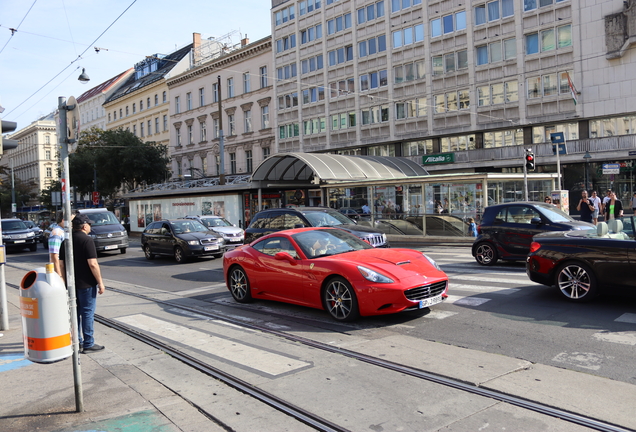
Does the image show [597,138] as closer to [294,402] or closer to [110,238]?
[110,238]

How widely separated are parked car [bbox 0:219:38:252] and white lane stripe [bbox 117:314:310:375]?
22510 mm

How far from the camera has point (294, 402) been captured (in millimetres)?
4805

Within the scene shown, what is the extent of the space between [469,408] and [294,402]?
149cm

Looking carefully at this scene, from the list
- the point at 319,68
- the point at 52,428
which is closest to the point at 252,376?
the point at 52,428

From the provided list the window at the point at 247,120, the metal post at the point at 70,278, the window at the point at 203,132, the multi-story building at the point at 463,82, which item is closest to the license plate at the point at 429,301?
the metal post at the point at 70,278

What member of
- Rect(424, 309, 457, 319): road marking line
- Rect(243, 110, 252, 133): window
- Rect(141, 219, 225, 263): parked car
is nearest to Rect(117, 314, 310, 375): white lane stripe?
Rect(424, 309, 457, 319): road marking line

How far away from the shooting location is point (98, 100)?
265 ft

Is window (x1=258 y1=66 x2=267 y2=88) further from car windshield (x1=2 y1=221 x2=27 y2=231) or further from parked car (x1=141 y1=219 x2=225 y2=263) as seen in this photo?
parked car (x1=141 y1=219 x2=225 y2=263)

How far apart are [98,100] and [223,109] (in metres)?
34.0

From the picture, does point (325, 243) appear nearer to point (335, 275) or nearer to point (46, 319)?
point (335, 275)

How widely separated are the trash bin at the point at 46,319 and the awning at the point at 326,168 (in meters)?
22.0

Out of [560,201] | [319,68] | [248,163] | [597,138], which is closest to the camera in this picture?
[560,201]

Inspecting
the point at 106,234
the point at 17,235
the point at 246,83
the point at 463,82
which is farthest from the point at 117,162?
the point at 463,82

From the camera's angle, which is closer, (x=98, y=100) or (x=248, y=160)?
(x=248, y=160)
